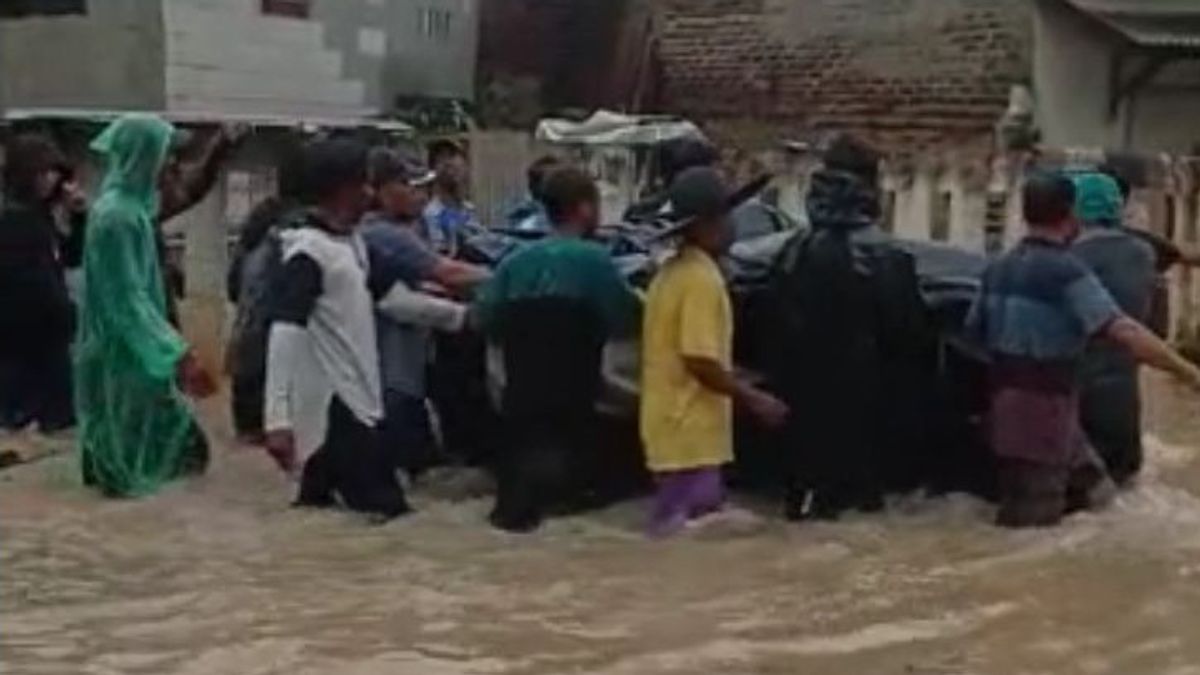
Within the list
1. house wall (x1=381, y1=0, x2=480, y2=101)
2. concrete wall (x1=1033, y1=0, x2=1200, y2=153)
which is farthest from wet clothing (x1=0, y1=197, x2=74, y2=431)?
concrete wall (x1=1033, y1=0, x2=1200, y2=153)

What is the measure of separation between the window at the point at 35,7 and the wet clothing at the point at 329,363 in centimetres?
509

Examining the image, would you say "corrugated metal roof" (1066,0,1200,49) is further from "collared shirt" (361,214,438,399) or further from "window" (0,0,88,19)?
"collared shirt" (361,214,438,399)

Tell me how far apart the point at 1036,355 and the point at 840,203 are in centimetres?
91

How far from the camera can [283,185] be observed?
10.1 meters

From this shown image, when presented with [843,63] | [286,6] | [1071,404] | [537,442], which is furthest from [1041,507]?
[843,63]

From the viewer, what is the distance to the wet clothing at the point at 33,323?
1112 centimetres

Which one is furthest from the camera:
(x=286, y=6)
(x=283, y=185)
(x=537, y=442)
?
(x=286, y=6)

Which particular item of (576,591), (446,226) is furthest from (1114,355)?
(446,226)

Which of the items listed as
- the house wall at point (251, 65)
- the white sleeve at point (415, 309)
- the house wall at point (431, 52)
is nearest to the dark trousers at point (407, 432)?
the white sleeve at point (415, 309)

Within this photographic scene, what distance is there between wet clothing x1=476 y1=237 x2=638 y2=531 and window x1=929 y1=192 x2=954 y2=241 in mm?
8914

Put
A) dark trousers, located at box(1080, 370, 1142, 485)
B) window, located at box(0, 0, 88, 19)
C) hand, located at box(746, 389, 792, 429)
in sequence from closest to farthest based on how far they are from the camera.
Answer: hand, located at box(746, 389, 792, 429)
dark trousers, located at box(1080, 370, 1142, 485)
window, located at box(0, 0, 88, 19)

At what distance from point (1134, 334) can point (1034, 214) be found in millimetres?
627

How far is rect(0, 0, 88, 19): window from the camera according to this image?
13.4 meters

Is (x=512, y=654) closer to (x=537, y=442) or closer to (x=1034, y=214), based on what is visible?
(x=537, y=442)
